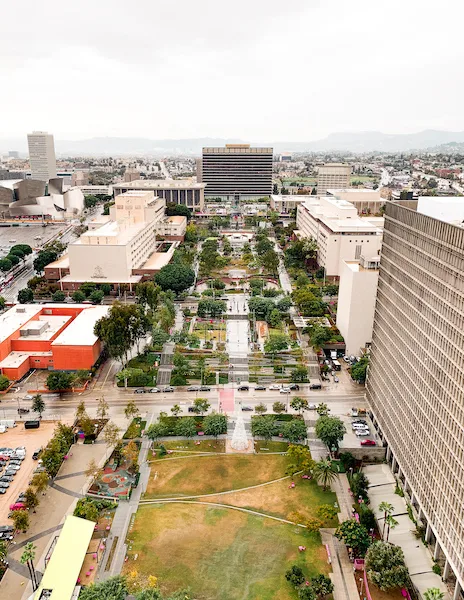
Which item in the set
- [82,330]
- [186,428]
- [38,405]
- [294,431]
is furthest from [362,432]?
[82,330]

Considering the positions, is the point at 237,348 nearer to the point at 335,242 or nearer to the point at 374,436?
the point at 374,436

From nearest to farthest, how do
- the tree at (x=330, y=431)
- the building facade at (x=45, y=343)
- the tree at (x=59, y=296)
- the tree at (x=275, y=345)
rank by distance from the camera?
the tree at (x=330, y=431), the building facade at (x=45, y=343), the tree at (x=275, y=345), the tree at (x=59, y=296)

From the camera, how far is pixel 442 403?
37625mm

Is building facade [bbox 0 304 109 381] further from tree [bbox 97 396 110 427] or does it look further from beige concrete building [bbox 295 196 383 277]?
beige concrete building [bbox 295 196 383 277]

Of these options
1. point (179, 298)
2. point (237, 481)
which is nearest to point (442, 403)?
point (237, 481)

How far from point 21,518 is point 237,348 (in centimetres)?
4332

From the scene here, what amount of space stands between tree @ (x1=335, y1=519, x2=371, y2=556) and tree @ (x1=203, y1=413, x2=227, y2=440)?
59.1 feet

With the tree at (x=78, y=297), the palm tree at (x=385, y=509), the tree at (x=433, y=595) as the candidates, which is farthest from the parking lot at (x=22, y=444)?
the tree at (x=78, y=297)

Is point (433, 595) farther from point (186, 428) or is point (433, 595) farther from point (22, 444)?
point (22, 444)

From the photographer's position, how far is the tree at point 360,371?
2591 inches

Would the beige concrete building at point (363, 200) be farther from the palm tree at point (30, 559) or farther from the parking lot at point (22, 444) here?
the palm tree at point (30, 559)

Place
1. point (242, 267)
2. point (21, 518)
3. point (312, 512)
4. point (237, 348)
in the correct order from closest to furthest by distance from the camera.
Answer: point (21, 518) → point (312, 512) → point (237, 348) → point (242, 267)

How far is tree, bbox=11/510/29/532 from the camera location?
135ft

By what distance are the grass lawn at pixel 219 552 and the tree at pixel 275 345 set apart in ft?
109
